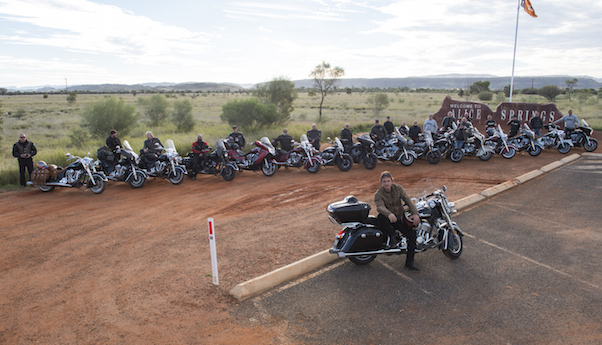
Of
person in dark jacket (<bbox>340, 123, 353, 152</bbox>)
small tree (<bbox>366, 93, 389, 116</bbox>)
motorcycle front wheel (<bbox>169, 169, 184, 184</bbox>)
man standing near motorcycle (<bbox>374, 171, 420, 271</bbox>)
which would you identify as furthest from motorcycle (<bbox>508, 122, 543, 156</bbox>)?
small tree (<bbox>366, 93, 389, 116</bbox>)

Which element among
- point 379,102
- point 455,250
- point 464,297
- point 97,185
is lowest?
point 464,297

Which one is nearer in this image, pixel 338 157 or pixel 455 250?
pixel 455 250

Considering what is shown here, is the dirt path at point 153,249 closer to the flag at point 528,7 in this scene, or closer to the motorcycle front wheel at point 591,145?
the motorcycle front wheel at point 591,145

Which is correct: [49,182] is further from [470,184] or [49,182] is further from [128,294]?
[470,184]

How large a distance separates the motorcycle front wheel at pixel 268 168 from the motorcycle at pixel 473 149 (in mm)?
7317

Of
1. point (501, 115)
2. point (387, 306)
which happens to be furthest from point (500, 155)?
point (387, 306)

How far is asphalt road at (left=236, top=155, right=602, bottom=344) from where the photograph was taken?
458 cm

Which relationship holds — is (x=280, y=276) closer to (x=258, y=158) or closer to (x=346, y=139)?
(x=258, y=158)

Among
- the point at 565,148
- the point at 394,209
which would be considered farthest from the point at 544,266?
the point at 565,148

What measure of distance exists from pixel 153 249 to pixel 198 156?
652cm

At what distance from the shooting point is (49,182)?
11.7 m

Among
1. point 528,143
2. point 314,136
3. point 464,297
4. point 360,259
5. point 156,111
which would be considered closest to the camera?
point 464,297

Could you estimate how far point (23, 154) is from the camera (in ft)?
39.7

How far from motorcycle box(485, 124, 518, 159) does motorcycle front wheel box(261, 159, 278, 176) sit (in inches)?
350
